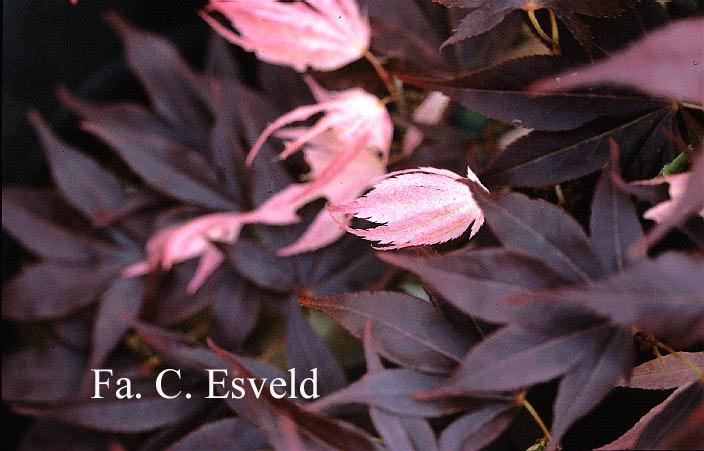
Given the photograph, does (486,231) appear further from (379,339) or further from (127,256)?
(127,256)

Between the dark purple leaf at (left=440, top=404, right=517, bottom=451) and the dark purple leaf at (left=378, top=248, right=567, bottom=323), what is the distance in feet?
0.20

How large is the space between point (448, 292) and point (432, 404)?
67 millimetres

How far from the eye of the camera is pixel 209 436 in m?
0.31

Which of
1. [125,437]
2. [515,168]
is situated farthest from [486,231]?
[125,437]

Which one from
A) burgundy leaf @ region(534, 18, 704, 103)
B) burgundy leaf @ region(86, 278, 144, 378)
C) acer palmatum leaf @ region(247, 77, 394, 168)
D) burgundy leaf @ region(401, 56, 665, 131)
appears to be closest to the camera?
burgundy leaf @ region(534, 18, 704, 103)

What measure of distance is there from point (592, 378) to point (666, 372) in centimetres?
5

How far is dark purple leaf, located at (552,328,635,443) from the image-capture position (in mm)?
222

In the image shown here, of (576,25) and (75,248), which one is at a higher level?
(576,25)

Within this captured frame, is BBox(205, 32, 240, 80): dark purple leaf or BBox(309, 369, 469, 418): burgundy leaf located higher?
BBox(205, 32, 240, 80): dark purple leaf

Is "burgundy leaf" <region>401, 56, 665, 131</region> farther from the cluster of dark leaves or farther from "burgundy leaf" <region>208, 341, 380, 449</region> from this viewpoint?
"burgundy leaf" <region>208, 341, 380, 449</region>

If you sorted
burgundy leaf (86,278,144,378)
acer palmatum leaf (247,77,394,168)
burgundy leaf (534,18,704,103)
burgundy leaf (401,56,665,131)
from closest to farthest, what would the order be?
burgundy leaf (534,18,704,103), burgundy leaf (401,56,665,131), acer palmatum leaf (247,77,394,168), burgundy leaf (86,278,144,378)

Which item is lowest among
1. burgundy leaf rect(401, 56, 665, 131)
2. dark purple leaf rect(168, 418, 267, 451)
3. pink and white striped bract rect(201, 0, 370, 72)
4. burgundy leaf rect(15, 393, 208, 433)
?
burgundy leaf rect(15, 393, 208, 433)

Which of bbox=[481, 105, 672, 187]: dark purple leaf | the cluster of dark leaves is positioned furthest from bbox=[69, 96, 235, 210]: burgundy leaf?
bbox=[481, 105, 672, 187]: dark purple leaf

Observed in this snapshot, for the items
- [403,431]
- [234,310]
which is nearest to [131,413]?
[234,310]
